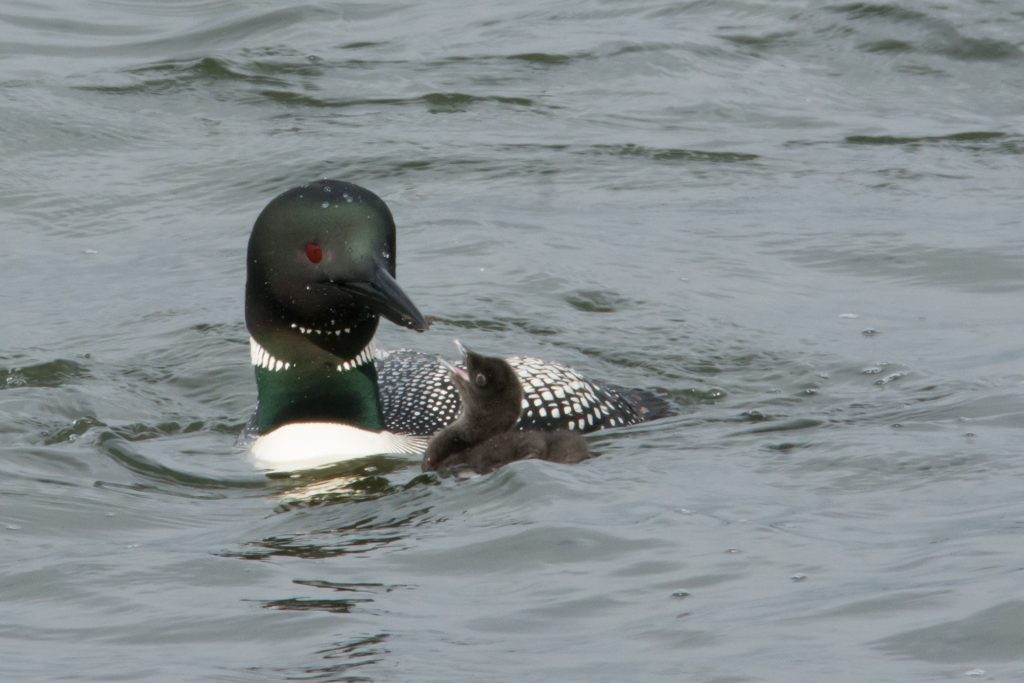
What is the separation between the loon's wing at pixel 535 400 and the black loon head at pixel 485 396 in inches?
14.5

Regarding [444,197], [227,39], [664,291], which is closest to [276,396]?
[664,291]

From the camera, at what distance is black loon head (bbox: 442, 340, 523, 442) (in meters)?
6.09

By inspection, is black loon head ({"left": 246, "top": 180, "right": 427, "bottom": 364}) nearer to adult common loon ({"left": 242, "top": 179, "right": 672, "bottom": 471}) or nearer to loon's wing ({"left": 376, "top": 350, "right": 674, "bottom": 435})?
adult common loon ({"left": 242, "top": 179, "right": 672, "bottom": 471})

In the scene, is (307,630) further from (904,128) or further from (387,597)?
(904,128)

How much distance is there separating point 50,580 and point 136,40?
8861 mm

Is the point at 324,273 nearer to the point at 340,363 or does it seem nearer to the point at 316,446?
the point at 340,363

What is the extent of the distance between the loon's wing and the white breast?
300 millimetres

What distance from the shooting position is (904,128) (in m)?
11.3

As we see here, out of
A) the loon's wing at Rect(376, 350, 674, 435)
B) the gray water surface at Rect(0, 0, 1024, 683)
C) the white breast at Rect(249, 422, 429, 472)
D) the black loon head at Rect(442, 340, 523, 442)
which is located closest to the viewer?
the gray water surface at Rect(0, 0, 1024, 683)

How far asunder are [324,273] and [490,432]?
0.73 meters

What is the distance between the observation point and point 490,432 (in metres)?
6.12

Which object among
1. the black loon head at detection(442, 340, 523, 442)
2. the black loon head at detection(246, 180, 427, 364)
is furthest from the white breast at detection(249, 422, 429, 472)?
the black loon head at detection(442, 340, 523, 442)

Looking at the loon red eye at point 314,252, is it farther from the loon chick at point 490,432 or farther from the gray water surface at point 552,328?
the gray water surface at point 552,328

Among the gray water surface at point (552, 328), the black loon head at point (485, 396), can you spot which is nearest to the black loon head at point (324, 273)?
the black loon head at point (485, 396)
